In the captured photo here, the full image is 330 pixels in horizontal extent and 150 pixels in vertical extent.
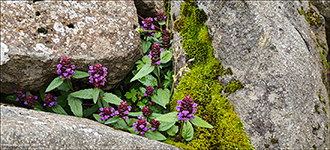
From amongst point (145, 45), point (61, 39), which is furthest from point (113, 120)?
point (145, 45)

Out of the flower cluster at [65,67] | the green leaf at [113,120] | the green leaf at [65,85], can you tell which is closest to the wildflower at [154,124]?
the green leaf at [113,120]

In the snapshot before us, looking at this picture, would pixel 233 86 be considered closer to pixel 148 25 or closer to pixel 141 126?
pixel 141 126

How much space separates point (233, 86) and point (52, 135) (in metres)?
2.83

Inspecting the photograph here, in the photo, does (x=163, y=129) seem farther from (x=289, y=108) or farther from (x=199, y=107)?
(x=289, y=108)

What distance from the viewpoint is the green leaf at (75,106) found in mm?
3640

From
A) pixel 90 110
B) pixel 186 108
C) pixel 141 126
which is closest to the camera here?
pixel 186 108

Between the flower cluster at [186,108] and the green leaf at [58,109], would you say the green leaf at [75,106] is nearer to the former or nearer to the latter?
the green leaf at [58,109]

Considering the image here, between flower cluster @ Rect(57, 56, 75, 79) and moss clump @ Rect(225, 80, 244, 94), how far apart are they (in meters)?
2.56

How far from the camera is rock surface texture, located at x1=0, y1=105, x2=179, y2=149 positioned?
6.61 feet

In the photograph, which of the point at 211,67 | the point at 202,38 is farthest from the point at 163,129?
the point at 202,38

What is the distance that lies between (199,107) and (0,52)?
3118 millimetres

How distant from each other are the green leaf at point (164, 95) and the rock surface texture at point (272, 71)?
1009mm

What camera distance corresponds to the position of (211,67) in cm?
419

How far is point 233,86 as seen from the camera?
385 centimetres
